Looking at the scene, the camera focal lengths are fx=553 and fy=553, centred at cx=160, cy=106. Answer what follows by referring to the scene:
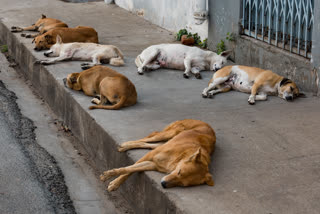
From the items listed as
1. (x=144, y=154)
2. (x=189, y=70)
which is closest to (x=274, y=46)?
(x=189, y=70)

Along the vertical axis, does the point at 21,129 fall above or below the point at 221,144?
below

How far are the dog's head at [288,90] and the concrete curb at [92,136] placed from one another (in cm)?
242

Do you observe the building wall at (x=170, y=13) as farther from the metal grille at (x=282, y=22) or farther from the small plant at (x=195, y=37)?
the metal grille at (x=282, y=22)

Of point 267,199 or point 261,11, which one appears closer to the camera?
point 267,199

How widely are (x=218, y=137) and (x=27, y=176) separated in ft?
6.64

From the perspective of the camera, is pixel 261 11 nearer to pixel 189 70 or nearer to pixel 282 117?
pixel 189 70

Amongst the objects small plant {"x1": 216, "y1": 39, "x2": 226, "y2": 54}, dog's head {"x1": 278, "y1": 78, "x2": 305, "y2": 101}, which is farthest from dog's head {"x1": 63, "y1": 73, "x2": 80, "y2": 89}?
small plant {"x1": 216, "y1": 39, "x2": 226, "y2": 54}

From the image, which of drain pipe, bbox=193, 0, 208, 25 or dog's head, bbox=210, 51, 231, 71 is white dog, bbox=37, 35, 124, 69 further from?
drain pipe, bbox=193, 0, 208, 25

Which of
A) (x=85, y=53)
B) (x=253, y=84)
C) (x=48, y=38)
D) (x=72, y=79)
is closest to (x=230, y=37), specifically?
(x=253, y=84)

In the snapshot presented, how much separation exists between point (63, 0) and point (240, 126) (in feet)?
37.8

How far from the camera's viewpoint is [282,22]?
26.3ft

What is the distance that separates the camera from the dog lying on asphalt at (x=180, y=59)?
8.50m

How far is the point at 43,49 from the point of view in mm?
9820

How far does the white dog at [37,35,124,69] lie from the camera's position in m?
8.91
